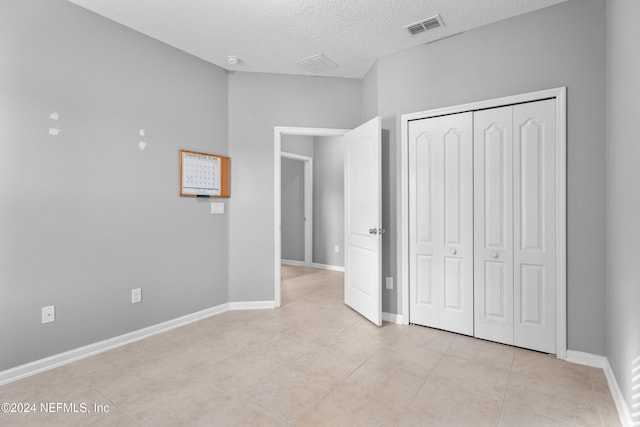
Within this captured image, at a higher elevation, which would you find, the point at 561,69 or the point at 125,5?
the point at 125,5

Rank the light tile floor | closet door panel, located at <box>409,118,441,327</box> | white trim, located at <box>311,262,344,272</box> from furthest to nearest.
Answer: white trim, located at <box>311,262,344,272</box>, closet door panel, located at <box>409,118,441,327</box>, the light tile floor

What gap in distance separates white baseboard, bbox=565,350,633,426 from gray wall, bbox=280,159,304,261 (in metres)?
4.72

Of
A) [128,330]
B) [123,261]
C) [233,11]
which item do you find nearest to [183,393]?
[128,330]

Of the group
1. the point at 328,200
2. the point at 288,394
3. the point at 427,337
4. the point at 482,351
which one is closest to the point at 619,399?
the point at 482,351

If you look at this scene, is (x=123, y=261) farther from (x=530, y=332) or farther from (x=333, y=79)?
(x=530, y=332)

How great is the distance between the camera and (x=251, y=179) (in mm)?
3773

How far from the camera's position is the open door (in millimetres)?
3189

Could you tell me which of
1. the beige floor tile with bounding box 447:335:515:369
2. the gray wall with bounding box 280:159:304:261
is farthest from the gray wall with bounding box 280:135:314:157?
the beige floor tile with bounding box 447:335:515:369

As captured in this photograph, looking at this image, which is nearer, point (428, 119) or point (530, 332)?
point (530, 332)

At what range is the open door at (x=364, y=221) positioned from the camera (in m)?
3.19

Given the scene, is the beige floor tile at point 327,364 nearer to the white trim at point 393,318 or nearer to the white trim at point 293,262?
the white trim at point 393,318

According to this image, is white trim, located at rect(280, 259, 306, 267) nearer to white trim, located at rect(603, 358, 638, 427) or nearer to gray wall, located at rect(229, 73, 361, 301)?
gray wall, located at rect(229, 73, 361, 301)

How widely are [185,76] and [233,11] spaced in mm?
979

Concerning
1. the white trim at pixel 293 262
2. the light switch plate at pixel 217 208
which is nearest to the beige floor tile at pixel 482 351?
the light switch plate at pixel 217 208
